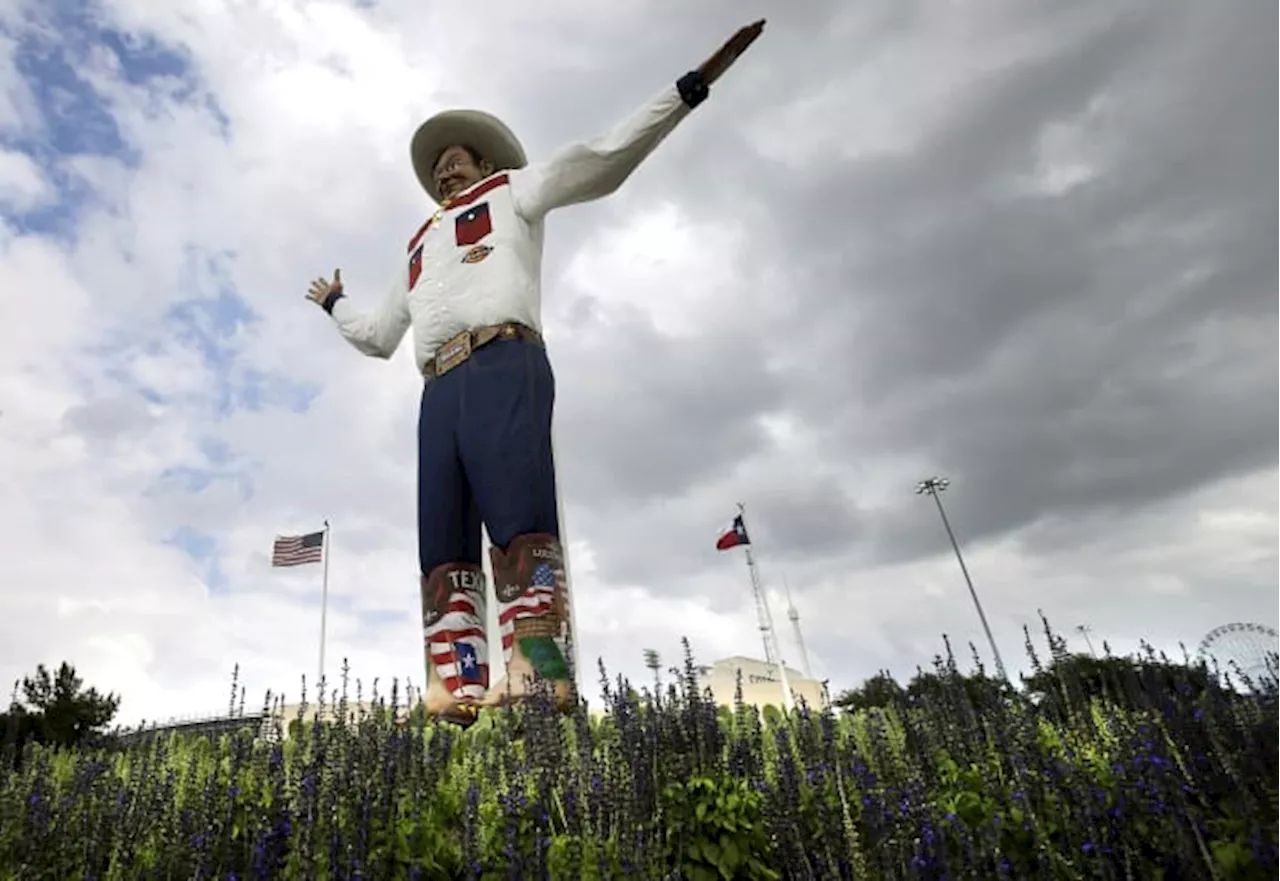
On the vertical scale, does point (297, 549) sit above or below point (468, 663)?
above

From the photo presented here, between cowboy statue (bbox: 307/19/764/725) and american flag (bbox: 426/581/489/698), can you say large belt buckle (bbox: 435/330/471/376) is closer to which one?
cowboy statue (bbox: 307/19/764/725)

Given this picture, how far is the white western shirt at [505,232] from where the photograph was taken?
6.70m

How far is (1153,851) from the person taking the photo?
2838 mm

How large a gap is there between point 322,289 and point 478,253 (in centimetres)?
281

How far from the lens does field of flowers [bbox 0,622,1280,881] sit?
2557 millimetres

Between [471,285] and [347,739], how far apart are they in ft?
13.5

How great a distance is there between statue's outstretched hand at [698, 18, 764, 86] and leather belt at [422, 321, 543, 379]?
2.36 metres

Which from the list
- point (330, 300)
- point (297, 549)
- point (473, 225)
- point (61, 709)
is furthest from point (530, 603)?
point (61, 709)

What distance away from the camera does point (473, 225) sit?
7.11m

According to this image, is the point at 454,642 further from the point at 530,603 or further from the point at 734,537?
the point at 734,537

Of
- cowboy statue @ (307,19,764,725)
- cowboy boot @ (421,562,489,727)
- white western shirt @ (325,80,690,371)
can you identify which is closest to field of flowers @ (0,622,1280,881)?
cowboy statue @ (307,19,764,725)

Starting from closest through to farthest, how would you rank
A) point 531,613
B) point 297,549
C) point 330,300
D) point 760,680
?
point 531,613
point 330,300
point 297,549
point 760,680

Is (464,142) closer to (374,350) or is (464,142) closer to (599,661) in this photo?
(374,350)

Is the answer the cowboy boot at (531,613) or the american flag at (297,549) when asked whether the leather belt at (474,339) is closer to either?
the cowboy boot at (531,613)
